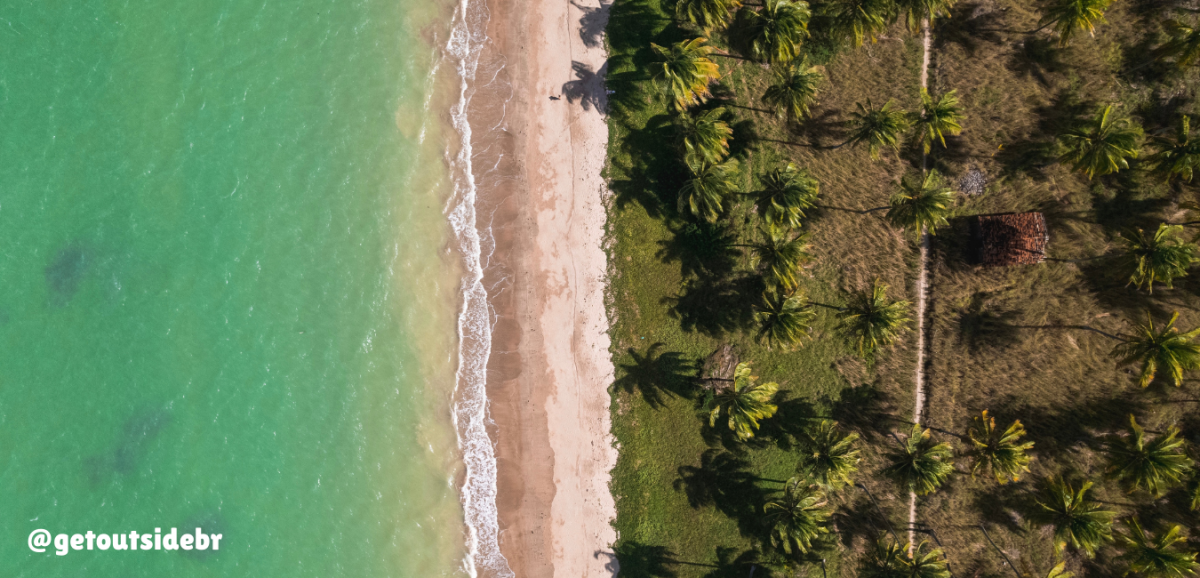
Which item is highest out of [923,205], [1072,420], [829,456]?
[923,205]

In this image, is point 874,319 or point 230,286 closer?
point 874,319

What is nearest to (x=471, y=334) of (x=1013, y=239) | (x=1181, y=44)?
(x=1013, y=239)

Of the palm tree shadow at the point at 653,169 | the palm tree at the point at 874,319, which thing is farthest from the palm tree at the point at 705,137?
the palm tree at the point at 874,319

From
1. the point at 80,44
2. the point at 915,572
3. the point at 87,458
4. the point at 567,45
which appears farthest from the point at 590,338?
the point at 80,44

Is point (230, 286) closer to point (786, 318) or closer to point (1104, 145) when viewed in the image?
point (786, 318)

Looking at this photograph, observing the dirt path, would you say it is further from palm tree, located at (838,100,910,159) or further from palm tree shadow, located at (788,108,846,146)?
palm tree shadow, located at (788,108,846,146)

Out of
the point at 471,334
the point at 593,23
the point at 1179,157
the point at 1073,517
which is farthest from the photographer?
the point at 471,334

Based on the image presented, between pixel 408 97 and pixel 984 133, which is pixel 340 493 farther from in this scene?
pixel 984 133
